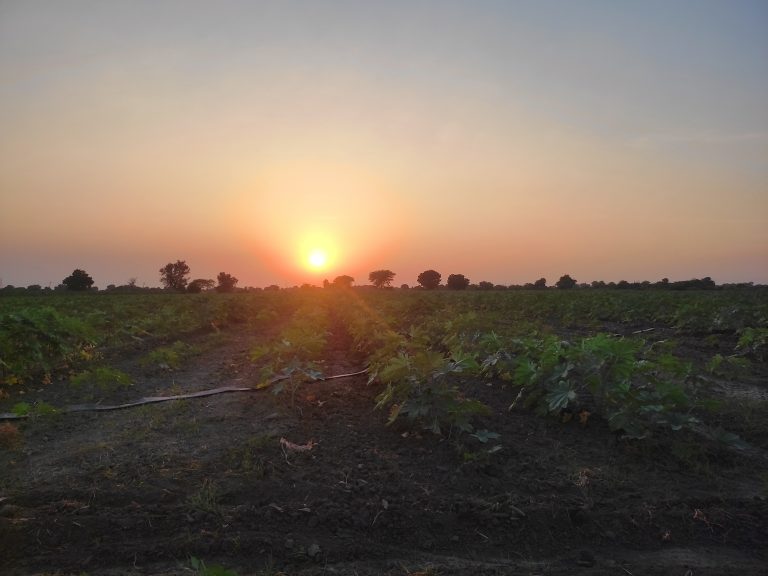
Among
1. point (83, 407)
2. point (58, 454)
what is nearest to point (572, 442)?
point (58, 454)

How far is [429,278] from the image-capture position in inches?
3209

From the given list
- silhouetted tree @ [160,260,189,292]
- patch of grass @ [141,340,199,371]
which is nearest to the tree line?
silhouetted tree @ [160,260,189,292]

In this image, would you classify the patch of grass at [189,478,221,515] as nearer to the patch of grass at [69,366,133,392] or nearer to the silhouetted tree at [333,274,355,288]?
the patch of grass at [69,366,133,392]

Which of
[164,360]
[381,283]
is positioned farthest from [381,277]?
[164,360]

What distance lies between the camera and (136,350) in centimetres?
1042

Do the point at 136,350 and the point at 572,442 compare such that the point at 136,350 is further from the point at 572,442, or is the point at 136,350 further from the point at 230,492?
the point at 572,442

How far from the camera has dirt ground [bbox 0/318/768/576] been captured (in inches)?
114

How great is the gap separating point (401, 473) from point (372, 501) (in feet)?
1.66

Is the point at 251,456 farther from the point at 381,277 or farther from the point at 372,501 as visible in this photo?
the point at 381,277

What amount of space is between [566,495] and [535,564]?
32.0 inches

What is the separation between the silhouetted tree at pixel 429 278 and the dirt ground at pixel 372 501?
244 feet

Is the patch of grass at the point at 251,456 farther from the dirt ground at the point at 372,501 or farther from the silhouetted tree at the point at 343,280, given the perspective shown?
the silhouetted tree at the point at 343,280

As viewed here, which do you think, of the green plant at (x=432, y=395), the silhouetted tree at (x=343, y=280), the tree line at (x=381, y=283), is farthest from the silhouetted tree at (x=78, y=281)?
the green plant at (x=432, y=395)

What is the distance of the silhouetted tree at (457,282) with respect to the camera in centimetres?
7325
